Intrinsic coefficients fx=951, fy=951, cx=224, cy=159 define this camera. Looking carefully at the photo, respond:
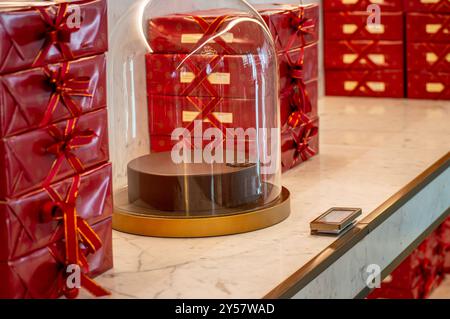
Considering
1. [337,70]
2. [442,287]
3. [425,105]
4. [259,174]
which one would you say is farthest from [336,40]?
[259,174]

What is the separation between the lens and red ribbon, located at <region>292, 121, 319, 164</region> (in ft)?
6.07

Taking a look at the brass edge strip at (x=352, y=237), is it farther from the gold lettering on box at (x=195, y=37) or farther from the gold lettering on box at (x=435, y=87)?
the gold lettering on box at (x=435, y=87)

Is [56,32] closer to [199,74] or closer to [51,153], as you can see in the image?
[51,153]

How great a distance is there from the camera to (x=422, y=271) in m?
2.58

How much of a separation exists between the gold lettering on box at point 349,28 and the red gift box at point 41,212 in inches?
60.4

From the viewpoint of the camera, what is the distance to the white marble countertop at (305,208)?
1.20m

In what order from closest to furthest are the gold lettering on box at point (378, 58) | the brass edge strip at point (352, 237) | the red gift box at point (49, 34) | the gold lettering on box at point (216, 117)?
→ the red gift box at point (49, 34) → the brass edge strip at point (352, 237) → the gold lettering on box at point (216, 117) → the gold lettering on box at point (378, 58)

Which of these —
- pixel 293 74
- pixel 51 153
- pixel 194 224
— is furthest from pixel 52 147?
pixel 293 74

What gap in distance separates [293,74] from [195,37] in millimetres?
347

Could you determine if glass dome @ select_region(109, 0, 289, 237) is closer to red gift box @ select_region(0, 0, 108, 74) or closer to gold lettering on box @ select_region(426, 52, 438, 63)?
red gift box @ select_region(0, 0, 108, 74)

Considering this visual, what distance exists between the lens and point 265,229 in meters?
1.45

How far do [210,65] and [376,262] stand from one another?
1.31 feet

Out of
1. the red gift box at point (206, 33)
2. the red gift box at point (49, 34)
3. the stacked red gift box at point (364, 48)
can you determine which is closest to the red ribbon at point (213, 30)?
the red gift box at point (206, 33)

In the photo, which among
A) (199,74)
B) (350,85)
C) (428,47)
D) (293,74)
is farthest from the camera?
(350,85)
